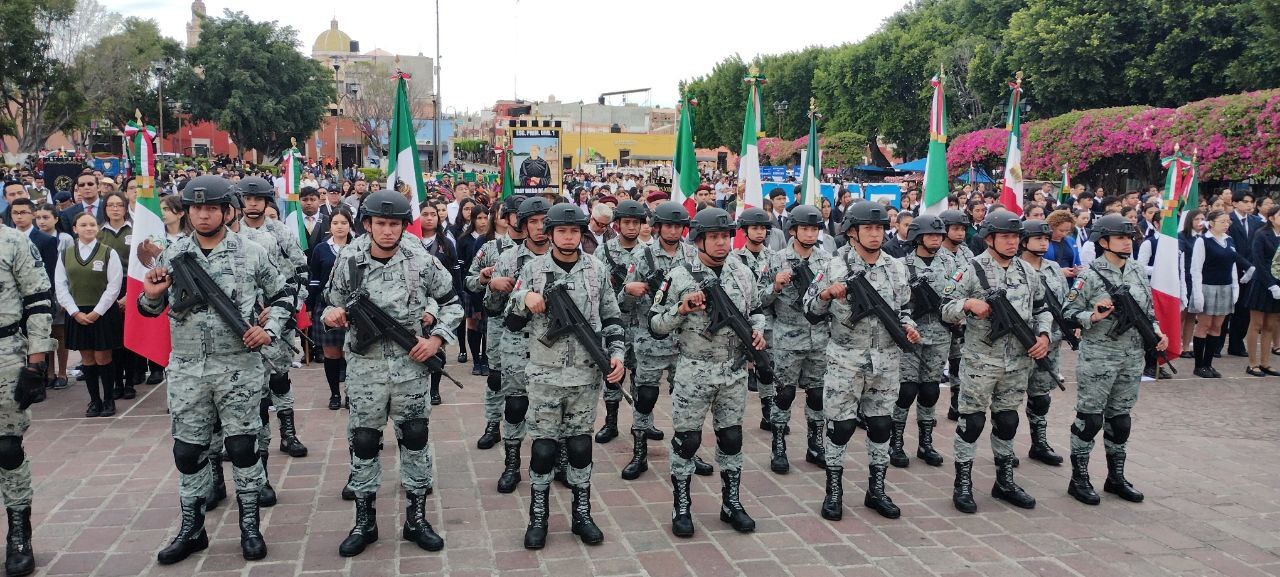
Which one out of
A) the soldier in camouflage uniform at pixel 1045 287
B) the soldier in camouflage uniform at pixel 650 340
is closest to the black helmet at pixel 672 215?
the soldier in camouflage uniform at pixel 650 340

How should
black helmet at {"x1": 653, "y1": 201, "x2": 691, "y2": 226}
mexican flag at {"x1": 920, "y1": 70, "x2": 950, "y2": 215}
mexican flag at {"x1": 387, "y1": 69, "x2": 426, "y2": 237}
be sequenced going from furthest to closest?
mexican flag at {"x1": 920, "y1": 70, "x2": 950, "y2": 215}, mexican flag at {"x1": 387, "y1": 69, "x2": 426, "y2": 237}, black helmet at {"x1": 653, "y1": 201, "x2": 691, "y2": 226}

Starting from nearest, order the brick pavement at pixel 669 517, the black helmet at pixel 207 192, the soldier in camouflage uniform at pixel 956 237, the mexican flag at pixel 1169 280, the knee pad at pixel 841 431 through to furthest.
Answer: the black helmet at pixel 207 192
the brick pavement at pixel 669 517
the knee pad at pixel 841 431
the soldier in camouflage uniform at pixel 956 237
the mexican flag at pixel 1169 280

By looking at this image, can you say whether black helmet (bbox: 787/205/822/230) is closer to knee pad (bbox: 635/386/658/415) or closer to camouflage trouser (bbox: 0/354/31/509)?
knee pad (bbox: 635/386/658/415)

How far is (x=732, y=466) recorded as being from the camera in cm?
579

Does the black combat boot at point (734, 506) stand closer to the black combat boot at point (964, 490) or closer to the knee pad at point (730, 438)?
the knee pad at point (730, 438)

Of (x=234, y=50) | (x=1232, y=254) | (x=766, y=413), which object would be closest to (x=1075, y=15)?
(x=1232, y=254)

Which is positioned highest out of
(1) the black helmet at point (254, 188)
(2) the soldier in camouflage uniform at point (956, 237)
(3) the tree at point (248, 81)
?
(3) the tree at point (248, 81)

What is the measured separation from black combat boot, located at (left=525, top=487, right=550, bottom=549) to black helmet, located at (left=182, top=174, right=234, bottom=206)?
2617mm

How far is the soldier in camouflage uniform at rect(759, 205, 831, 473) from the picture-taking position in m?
7.14

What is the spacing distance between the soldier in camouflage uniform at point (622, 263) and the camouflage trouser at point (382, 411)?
2463 millimetres

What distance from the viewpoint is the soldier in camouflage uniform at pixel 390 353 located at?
17.1 ft

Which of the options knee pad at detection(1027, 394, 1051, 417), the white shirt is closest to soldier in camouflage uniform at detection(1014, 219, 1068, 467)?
knee pad at detection(1027, 394, 1051, 417)

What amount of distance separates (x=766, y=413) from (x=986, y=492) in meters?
2.18

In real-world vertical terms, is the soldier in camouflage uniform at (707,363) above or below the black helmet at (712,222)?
below
